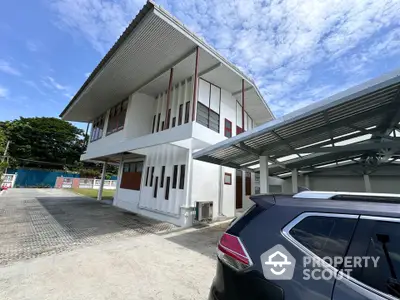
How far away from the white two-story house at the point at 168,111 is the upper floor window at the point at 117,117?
0.07 meters

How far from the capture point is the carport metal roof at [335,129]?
3.56m

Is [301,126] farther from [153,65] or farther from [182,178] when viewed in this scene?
[153,65]

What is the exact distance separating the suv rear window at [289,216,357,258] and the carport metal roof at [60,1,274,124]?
23.9ft

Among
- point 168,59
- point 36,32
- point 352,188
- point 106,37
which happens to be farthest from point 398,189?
point 36,32

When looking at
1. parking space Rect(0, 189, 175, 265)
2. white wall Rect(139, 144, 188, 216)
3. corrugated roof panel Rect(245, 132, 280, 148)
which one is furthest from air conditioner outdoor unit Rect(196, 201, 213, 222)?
corrugated roof panel Rect(245, 132, 280, 148)

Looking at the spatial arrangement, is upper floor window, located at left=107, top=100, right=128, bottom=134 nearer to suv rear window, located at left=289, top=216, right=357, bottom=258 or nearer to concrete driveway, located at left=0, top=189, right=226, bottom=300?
concrete driveway, located at left=0, top=189, right=226, bottom=300

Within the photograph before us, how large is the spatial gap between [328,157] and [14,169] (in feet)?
131

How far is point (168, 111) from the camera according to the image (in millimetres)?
8188

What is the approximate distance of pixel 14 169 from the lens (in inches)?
1105

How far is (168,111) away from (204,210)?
465cm

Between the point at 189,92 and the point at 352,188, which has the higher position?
the point at 189,92

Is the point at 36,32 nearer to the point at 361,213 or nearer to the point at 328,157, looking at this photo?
the point at 361,213

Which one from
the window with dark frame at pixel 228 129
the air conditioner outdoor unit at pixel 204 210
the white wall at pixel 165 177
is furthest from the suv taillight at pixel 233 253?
the window with dark frame at pixel 228 129

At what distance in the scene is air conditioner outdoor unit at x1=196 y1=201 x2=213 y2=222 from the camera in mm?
7629
